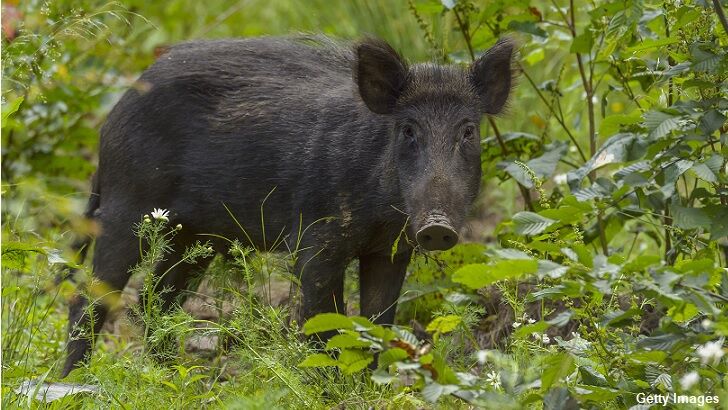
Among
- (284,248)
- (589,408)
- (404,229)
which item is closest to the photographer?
(589,408)

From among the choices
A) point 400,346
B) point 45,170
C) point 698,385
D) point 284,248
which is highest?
point 400,346

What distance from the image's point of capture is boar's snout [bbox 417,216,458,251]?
4.53 metres

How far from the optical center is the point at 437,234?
14.9 ft

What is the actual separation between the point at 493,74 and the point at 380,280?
1.05 metres

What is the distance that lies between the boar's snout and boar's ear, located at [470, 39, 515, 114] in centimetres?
89

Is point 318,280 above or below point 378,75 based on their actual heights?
below

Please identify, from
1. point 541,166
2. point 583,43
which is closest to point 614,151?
point 541,166

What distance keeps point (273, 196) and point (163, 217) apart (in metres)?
1.12

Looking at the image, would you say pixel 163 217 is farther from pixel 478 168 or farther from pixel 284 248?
pixel 478 168

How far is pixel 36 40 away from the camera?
5.12 metres

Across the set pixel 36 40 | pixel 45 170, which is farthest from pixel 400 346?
pixel 45 170

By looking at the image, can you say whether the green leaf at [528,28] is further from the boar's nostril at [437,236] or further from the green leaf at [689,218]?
the green leaf at [689,218]

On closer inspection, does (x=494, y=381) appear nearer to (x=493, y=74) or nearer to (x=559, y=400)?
(x=559, y=400)

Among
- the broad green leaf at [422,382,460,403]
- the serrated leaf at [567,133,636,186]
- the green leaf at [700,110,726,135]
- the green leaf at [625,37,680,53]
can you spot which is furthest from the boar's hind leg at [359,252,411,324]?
the broad green leaf at [422,382,460,403]
